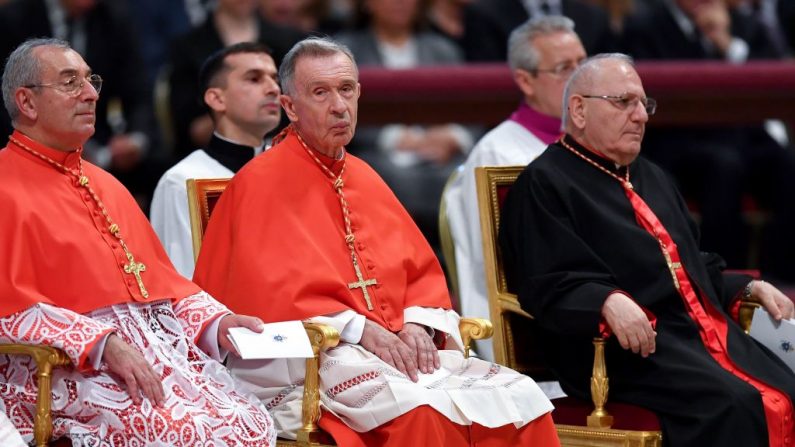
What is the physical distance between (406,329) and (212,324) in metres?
0.62

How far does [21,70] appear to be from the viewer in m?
4.47

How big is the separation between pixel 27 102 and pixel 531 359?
1.95 m

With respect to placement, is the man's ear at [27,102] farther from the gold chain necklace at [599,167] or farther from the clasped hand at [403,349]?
the gold chain necklace at [599,167]

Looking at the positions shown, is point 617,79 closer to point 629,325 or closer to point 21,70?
point 629,325

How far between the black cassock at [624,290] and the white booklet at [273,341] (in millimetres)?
961

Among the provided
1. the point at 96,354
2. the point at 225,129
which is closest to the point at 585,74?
the point at 225,129

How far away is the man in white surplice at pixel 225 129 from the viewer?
18.7 feet

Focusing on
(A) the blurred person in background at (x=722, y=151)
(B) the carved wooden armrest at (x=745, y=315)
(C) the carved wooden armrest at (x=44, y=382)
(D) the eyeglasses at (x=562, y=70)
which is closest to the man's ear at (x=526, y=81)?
(D) the eyeglasses at (x=562, y=70)

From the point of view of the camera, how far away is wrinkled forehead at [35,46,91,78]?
446 centimetres

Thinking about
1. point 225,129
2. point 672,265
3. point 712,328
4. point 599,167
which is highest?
point 225,129

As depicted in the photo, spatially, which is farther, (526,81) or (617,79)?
(526,81)

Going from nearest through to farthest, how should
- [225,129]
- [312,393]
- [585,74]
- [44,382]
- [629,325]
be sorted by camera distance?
[44,382], [312,393], [629,325], [585,74], [225,129]

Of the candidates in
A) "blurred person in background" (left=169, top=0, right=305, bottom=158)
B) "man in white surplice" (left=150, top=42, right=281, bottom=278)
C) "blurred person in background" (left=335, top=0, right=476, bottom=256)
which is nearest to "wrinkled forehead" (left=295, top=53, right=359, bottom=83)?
"man in white surplice" (left=150, top=42, right=281, bottom=278)

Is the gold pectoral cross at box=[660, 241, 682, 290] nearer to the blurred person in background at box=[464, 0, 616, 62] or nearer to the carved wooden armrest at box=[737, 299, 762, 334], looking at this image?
the carved wooden armrest at box=[737, 299, 762, 334]
